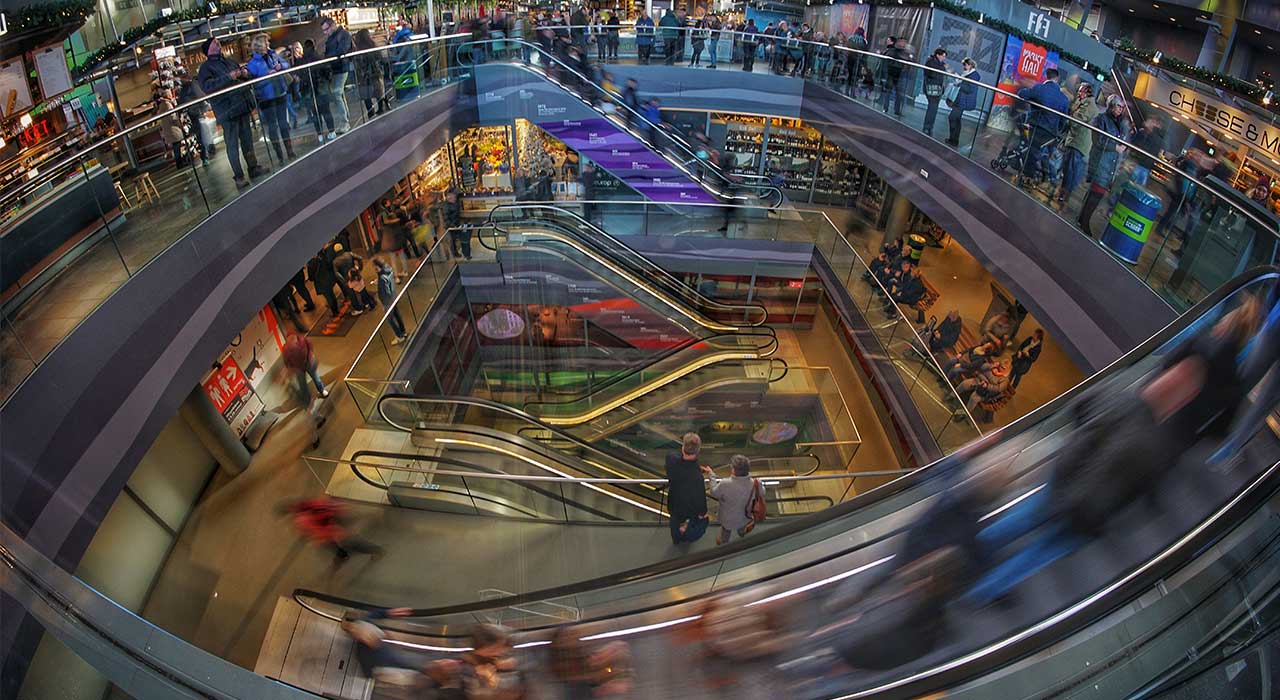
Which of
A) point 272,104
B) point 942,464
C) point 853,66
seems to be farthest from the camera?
point 853,66

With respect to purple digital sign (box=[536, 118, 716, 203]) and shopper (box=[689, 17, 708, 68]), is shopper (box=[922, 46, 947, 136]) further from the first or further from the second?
shopper (box=[689, 17, 708, 68])

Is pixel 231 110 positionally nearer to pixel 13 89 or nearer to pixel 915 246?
pixel 13 89

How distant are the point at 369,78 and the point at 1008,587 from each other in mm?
8869

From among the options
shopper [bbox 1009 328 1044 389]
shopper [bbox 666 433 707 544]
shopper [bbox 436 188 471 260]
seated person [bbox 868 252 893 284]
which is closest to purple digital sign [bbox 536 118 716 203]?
shopper [bbox 436 188 471 260]

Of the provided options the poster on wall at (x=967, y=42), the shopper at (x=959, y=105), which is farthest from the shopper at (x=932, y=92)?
the poster on wall at (x=967, y=42)

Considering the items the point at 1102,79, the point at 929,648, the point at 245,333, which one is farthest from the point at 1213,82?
the point at 245,333

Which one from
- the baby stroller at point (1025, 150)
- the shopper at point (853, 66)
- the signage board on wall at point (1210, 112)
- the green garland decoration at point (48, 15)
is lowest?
the baby stroller at point (1025, 150)

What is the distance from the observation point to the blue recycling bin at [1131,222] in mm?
4965

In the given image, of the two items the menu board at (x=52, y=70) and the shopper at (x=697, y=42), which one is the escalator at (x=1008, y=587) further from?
the shopper at (x=697, y=42)

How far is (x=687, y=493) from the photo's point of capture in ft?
13.8

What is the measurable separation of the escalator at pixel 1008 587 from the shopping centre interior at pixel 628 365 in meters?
0.02

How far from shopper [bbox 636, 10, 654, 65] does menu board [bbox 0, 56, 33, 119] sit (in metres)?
9.90

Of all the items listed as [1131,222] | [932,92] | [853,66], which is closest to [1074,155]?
[1131,222]

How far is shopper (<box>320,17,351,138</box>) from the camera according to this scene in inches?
289
